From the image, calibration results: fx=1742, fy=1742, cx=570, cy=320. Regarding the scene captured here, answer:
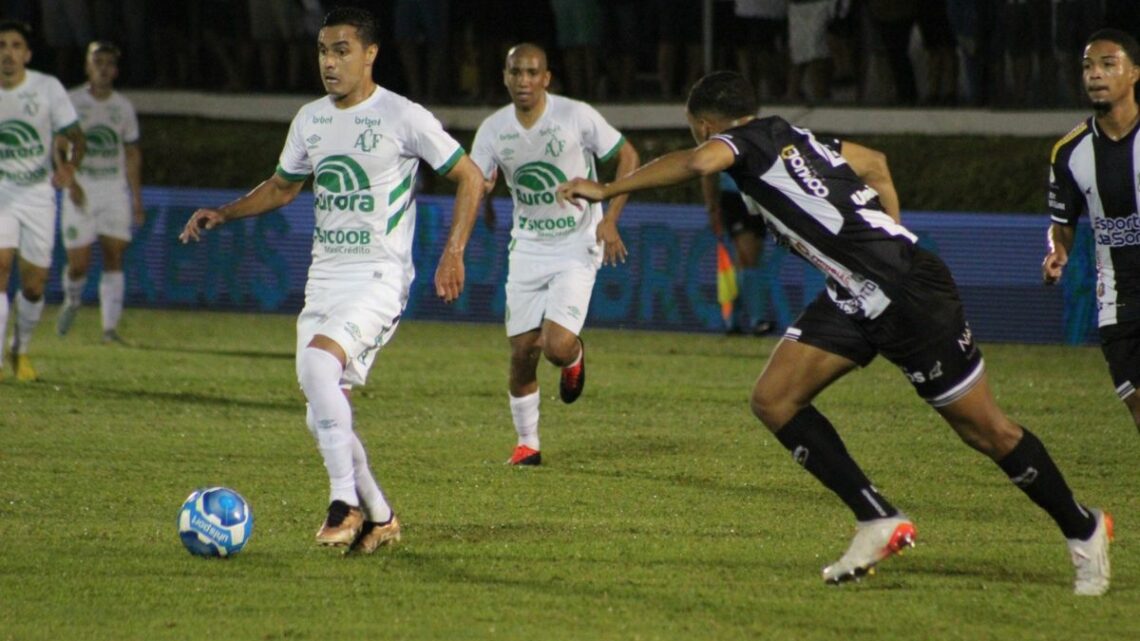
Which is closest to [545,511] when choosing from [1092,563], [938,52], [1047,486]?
[1047,486]

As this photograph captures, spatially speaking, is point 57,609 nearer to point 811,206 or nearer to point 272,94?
point 811,206

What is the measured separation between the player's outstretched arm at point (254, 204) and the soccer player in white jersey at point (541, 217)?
2.38 meters

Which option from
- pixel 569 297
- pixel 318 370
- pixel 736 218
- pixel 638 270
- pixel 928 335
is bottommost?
pixel 638 270

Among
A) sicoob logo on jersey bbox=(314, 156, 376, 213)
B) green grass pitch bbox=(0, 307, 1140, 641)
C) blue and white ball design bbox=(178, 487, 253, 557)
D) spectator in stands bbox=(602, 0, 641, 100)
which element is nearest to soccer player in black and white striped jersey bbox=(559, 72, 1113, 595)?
green grass pitch bbox=(0, 307, 1140, 641)

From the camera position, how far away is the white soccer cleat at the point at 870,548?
6.59m

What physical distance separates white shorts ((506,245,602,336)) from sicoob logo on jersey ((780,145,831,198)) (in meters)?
3.52

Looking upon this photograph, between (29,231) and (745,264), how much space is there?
23.3ft

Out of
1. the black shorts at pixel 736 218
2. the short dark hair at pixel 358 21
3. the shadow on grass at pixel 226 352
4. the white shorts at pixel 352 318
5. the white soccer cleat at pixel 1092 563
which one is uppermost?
the short dark hair at pixel 358 21

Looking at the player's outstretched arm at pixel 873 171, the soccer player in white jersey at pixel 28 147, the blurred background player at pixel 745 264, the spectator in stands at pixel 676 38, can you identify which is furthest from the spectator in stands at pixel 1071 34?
the player's outstretched arm at pixel 873 171

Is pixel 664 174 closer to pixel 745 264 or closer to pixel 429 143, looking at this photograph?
pixel 429 143

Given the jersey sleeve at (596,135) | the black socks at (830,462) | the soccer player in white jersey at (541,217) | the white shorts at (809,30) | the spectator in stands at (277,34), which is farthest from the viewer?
the spectator in stands at (277,34)

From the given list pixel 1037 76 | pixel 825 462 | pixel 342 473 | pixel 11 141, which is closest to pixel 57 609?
pixel 342 473

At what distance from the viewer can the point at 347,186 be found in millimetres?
7500

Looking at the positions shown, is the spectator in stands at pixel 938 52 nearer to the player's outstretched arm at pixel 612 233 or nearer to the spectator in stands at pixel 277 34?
the spectator in stands at pixel 277 34
